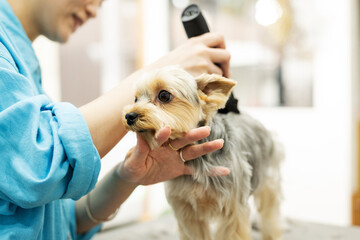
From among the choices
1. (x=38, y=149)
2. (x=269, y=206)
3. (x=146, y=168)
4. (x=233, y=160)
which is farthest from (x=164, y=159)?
(x=269, y=206)

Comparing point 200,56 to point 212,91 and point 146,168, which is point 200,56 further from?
point 146,168

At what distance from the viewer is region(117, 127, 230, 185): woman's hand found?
27.8 inches

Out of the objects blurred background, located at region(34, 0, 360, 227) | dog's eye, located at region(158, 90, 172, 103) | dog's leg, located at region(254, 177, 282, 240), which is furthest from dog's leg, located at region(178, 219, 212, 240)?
blurred background, located at region(34, 0, 360, 227)

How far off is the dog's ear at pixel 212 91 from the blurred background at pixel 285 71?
47.1 inches

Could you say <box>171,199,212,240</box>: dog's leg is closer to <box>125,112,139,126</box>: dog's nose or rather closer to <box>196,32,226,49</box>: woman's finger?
<box>125,112,139,126</box>: dog's nose

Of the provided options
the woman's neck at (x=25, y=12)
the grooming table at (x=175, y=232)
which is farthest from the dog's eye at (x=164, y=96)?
the grooming table at (x=175, y=232)

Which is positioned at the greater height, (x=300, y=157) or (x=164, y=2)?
(x=164, y=2)

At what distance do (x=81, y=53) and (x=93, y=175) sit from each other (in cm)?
163

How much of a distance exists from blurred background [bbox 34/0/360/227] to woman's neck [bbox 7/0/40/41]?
33.2 inches

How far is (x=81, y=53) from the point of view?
2.14 m

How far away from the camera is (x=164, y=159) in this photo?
78cm

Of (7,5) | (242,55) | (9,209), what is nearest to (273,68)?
(242,55)

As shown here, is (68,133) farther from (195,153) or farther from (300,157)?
(300,157)

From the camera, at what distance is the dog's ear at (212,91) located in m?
0.73
